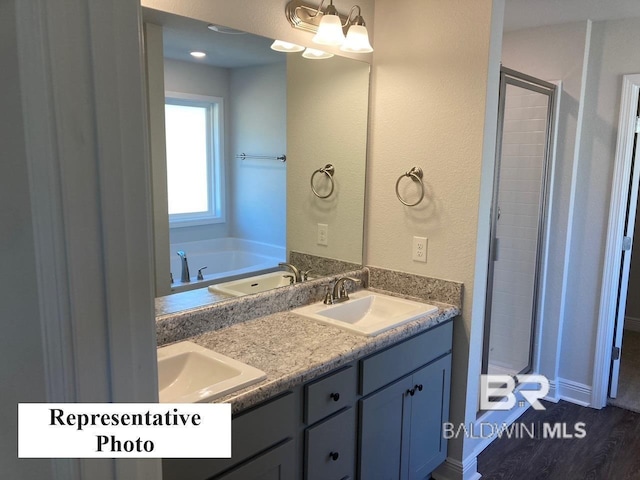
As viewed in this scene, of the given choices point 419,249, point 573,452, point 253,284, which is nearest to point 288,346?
point 253,284

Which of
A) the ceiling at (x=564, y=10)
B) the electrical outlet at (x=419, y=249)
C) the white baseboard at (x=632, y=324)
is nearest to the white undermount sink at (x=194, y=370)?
the electrical outlet at (x=419, y=249)

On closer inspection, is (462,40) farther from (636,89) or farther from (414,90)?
(636,89)

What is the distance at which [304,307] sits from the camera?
230 cm

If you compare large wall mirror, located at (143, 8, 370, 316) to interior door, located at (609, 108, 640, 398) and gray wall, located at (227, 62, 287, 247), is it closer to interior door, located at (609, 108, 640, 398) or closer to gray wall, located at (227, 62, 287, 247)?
gray wall, located at (227, 62, 287, 247)

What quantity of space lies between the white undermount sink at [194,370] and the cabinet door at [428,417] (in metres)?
0.89

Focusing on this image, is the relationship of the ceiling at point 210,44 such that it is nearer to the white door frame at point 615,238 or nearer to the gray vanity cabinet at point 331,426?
the gray vanity cabinet at point 331,426

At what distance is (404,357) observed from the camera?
2.08 m

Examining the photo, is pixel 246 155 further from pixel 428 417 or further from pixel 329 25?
pixel 428 417

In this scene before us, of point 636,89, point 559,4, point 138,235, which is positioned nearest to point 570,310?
point 636,89

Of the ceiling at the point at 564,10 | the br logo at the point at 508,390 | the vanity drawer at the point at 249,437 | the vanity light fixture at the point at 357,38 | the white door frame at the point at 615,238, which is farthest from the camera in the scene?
the white door frame at the point at 615,238

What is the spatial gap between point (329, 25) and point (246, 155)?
63cm

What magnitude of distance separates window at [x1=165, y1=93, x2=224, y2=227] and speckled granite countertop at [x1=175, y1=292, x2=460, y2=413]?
1.53ft

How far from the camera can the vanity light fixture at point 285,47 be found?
212 centimetres

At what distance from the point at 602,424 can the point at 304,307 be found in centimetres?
207
